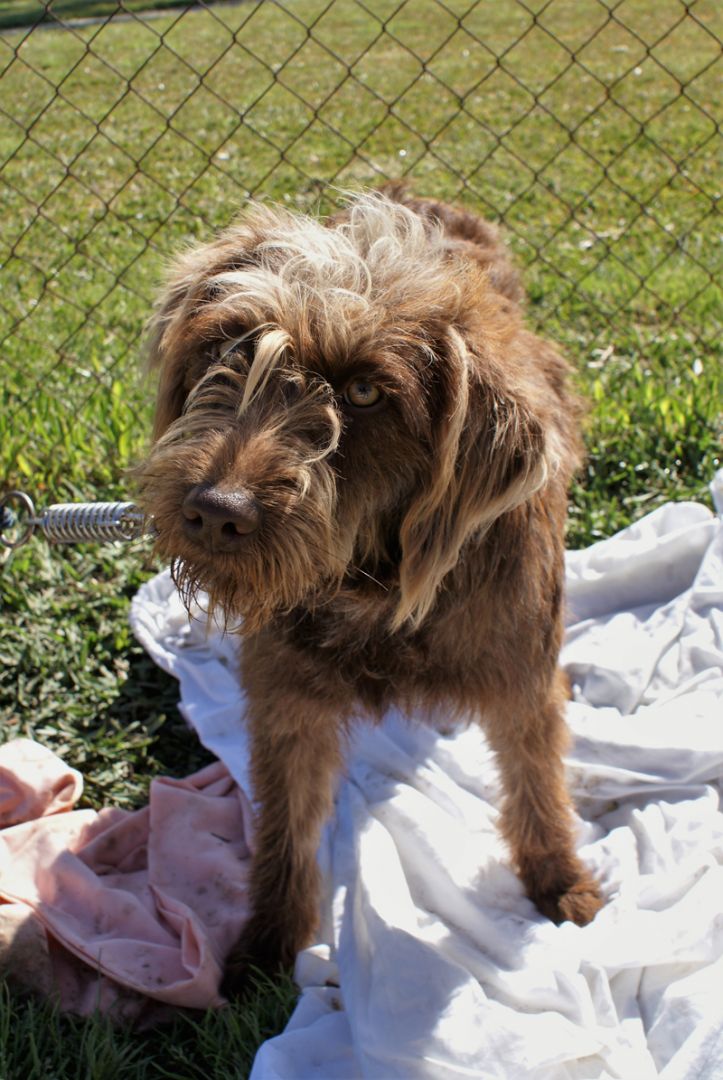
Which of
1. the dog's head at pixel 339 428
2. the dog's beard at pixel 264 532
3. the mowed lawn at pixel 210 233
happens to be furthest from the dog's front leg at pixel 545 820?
the dog's beard at pixel 264 532

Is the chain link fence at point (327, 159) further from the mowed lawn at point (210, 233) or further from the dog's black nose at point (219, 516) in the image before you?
the dog's black nose at point (219, 516)

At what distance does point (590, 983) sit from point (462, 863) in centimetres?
48

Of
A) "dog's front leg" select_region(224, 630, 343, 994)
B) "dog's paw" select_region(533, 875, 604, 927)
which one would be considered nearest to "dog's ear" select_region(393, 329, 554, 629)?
"dog's front leg" select_region(224, 630, 343, 994)

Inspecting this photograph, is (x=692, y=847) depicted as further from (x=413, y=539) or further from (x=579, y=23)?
(x=579, y=23)

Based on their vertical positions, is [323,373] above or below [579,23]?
below

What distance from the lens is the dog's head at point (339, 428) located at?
188 cm

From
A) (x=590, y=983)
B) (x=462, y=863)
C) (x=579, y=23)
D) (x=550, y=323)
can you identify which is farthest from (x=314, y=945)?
(x=579, y=23)

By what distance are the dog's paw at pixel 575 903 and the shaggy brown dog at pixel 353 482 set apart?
0.43 meters

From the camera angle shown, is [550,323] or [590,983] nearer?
[590,983]

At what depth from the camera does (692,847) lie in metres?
2.76

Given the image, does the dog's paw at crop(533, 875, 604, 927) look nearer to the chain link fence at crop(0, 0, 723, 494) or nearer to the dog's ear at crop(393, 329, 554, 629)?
the dog's ear at crop(393, 329, 554, 629)

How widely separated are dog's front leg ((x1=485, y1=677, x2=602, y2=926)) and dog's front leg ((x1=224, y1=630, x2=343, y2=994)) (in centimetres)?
45

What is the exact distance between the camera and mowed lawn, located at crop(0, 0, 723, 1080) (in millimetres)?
3260

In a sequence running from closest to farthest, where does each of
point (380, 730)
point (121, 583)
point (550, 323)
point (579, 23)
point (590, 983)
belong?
point (590, 983), point (380, 730), point (121, 583), point (550, 323), point (579, 23)
